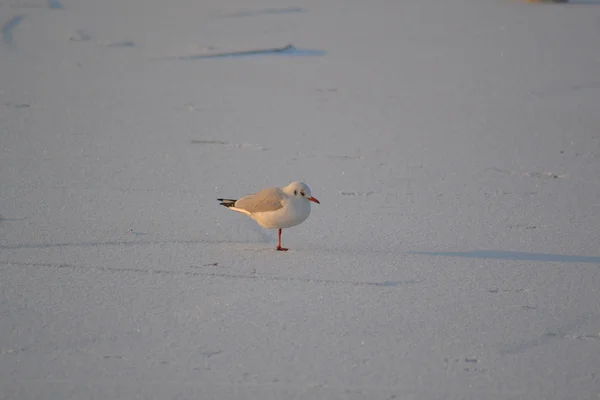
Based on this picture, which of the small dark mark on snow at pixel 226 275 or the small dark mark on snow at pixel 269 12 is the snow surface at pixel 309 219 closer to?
the small dark mark on snow at pixel 226 275

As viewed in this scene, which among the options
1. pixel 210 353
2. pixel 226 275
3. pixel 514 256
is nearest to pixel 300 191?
pixel 226 275

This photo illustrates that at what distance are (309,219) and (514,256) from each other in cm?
105

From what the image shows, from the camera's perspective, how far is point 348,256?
141 inches

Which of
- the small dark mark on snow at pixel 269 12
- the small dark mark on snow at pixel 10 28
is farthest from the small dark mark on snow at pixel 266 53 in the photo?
the small dark mark on snow at pixel 10 28

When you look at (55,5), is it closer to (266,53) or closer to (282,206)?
(266,53)

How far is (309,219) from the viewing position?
13.4ft

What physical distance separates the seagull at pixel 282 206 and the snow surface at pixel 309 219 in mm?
135

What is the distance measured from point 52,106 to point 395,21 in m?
4.00

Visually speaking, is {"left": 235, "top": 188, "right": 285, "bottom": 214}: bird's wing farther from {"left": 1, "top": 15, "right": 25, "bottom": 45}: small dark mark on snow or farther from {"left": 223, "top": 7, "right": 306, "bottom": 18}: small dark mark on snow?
{"left": 223, "top": 7, "right": 306, "bottom": 18}: small dark mark on snow

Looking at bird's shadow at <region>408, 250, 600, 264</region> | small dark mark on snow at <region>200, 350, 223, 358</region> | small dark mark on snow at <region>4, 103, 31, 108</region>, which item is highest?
small dark mark on snow at <region>4, 103, 31, 108</region>

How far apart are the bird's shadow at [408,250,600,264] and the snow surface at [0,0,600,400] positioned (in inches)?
0.6

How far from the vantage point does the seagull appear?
3.62 m

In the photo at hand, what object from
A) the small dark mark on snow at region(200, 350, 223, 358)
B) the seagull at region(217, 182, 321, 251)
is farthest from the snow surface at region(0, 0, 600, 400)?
the seagull at region(217, 182, 321, 251)

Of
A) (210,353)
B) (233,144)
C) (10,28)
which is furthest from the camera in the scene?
(10,28)
